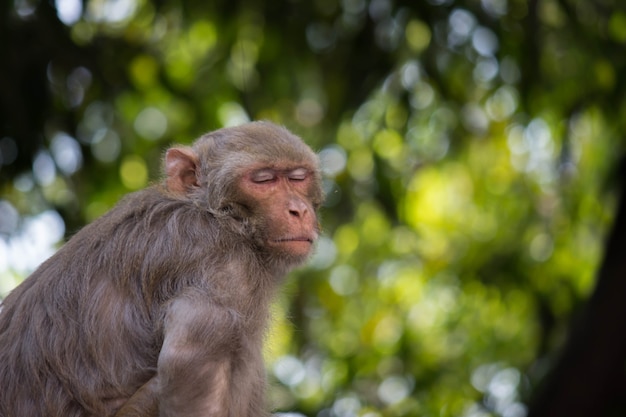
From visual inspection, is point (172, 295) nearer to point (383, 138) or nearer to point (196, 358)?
point (196, 358)

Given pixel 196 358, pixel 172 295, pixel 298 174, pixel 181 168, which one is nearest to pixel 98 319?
pixel 172 295

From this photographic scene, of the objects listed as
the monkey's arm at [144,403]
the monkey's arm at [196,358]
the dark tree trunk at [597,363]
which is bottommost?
the dark tree trunk at [597,363]

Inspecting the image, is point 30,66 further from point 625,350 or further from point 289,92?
point 625,350

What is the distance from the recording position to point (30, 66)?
31.1ft

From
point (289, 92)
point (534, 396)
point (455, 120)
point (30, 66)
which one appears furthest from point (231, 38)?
point (534, 396)

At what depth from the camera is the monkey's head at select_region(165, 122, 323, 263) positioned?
19.1 feet

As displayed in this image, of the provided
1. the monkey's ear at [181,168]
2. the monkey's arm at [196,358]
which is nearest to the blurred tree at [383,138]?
the monkey's ear at [181,168]

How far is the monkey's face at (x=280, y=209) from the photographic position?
19.1 feet

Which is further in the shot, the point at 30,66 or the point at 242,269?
the point at 30,66

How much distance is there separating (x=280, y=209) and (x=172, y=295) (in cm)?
72

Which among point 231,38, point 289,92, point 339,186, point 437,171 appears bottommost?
point 437,171

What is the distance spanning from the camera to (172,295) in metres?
5.48

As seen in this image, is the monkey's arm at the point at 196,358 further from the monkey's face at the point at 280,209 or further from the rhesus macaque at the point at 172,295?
the monkey's face at the point at 280,209

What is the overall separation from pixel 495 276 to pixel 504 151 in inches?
85.1
